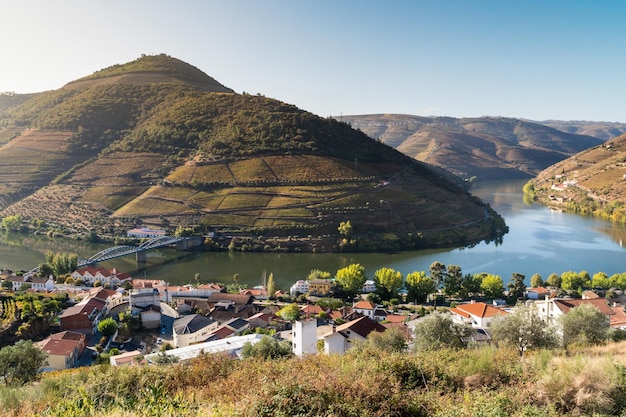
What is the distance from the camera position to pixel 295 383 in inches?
178

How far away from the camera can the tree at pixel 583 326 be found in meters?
11.1

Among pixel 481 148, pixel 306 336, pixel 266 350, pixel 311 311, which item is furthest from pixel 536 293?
pixel 481 148

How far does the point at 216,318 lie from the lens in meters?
21.3

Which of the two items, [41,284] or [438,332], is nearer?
[438,332]

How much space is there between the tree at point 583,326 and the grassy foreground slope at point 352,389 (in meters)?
5.44

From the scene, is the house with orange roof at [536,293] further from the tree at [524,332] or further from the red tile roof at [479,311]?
the tree at [524,332]

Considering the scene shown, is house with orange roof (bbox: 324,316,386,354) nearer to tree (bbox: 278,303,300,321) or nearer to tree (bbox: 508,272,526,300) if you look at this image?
tree (bbox: 278,303,300,321)

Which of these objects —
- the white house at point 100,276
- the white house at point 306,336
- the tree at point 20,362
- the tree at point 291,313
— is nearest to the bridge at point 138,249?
the white house at point 100,276

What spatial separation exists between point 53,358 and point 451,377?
1412 cm

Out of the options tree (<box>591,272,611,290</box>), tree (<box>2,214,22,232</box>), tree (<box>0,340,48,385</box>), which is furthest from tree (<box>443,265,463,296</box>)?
tree (<box>2,214,22,232</box>)

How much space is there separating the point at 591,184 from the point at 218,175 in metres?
53.8

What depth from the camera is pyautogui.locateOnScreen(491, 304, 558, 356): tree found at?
10352mm

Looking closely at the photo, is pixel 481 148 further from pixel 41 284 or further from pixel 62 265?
pixel 41 284

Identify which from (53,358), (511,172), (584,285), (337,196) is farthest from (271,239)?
(511,172)
